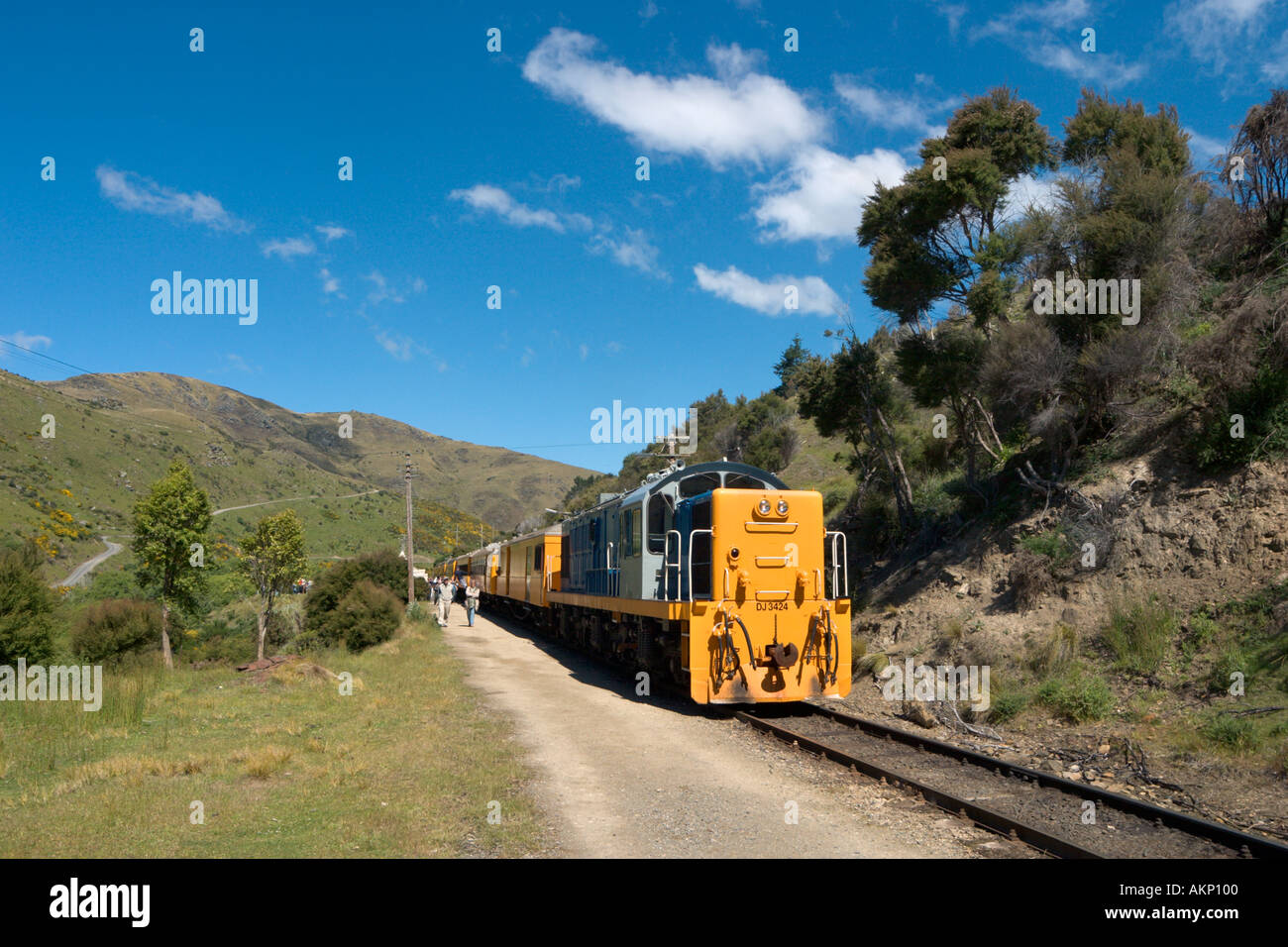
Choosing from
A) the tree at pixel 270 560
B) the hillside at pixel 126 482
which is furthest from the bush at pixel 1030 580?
→ the hillside at pixel 126 482

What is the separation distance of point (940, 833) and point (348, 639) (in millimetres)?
21226

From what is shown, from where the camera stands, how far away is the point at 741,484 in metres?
14.3

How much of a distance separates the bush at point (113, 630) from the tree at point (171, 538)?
0.40 meters

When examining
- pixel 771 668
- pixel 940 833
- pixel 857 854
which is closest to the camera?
pixel 857 854

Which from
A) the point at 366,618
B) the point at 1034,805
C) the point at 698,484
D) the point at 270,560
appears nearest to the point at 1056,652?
the point at 1034,805

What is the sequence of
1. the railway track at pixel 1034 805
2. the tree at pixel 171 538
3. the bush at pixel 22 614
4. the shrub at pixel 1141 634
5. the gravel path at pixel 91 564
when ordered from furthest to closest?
the gravel path at pixel 91 564, the tree at pixel 171 538, the bush at pixel 22 614, the shrub at pixel 1141 634, the railway track at pixel 1034 805

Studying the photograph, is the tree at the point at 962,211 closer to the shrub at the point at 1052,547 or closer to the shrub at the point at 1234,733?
the shrub at the point at 1052,547

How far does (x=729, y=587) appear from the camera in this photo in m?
12.3

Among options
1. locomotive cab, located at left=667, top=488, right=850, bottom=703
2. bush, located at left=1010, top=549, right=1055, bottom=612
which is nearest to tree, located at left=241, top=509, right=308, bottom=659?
locomotive cab, located at left=667, top=488, right=850, bottom=703

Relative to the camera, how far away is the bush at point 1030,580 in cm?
1433

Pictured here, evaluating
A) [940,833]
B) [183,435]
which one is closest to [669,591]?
[940,833]

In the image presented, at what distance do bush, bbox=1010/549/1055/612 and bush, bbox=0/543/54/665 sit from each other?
2022 cm

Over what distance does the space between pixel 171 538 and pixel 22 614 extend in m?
5.92

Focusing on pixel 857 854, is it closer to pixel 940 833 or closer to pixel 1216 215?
pixel 940 833
